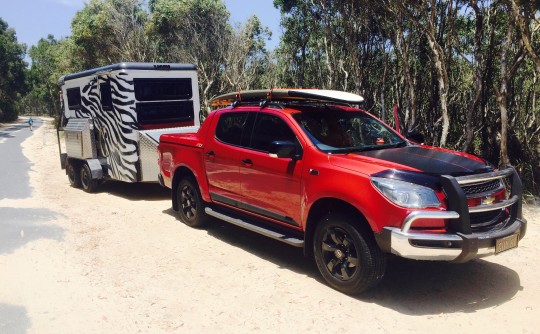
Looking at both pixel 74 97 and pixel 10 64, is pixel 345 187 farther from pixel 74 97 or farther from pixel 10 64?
pixel 10 64

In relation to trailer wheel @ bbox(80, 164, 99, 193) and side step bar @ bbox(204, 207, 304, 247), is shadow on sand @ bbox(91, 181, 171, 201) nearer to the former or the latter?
trailer wheel @ bbox(80, 164, 99, 193)

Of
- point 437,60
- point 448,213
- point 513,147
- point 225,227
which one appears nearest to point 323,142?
point 448,213

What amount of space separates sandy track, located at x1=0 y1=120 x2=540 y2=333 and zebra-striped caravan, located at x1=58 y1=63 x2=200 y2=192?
246cm

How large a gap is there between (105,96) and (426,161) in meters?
7.14

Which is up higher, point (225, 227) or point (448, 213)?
point (448, 213)

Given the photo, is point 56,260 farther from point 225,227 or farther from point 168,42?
point 168,42

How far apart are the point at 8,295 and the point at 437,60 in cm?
807

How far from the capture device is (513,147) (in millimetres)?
9891

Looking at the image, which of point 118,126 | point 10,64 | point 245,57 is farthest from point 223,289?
point 10,64

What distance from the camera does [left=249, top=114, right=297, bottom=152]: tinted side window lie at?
512 centimetres

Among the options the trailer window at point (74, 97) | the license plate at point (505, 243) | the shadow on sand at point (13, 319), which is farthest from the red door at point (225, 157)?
the trailer window at point (74, 97)

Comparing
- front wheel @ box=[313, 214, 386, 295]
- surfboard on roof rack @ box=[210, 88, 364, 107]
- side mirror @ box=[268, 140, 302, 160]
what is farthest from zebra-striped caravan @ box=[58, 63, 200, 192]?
front wheel @ box=[313, 214, 386, 295]

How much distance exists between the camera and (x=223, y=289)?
468 cm

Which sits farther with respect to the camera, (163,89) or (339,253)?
(163,89)
